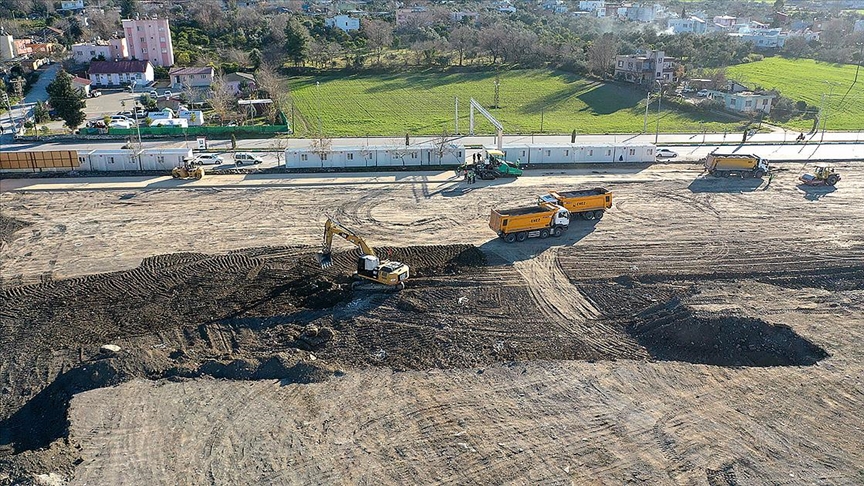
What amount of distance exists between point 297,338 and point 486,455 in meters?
7.76

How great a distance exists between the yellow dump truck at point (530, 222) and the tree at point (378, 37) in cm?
6139

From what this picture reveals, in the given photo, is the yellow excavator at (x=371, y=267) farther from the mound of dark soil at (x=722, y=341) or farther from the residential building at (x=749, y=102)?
the residential building at (x=749, y=102)

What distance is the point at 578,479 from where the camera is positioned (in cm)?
1516

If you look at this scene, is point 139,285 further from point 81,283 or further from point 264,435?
point 264,435

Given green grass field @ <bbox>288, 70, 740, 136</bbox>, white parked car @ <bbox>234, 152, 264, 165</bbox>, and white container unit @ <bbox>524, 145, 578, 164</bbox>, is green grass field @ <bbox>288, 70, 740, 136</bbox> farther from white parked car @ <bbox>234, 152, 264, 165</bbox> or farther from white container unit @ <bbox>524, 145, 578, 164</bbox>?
white container unit @ <bbox>524, 145, 578, 164</bbox>

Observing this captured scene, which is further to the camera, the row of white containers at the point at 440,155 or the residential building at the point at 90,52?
the residential building at the point at 90,52

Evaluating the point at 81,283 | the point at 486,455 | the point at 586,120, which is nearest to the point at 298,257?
the point at 81,283

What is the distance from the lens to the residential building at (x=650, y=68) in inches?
2721

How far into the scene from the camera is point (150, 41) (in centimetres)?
7838

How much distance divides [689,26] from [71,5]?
390ft

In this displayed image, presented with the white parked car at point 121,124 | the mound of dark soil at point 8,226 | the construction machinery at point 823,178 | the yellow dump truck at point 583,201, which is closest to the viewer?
the mound of dark soil at point 8,226

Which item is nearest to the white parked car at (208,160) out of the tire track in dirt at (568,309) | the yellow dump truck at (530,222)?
the yellow dump truck at (530,222)

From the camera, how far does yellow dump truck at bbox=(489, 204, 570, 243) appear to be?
28109 millimetres

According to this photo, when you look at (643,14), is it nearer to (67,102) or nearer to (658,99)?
(658,99)
